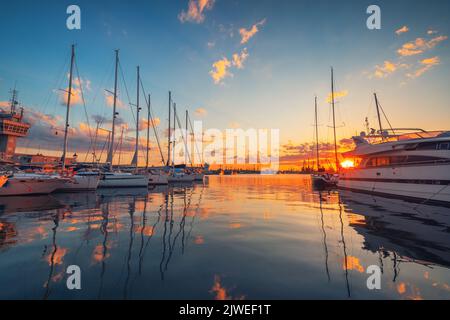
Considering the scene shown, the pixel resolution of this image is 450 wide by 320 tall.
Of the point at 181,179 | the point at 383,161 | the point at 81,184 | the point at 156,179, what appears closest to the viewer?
the point at 383,161

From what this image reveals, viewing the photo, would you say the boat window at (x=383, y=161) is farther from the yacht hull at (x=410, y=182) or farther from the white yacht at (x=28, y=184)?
the white yacht at (x=28, y=184)

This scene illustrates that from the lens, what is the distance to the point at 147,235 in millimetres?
7879

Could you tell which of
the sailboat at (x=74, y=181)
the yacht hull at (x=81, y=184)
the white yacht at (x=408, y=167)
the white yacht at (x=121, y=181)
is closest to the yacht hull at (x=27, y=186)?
the sailboat at (x=74, y=181)

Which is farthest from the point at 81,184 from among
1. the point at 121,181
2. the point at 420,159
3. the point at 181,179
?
the point at 420,159

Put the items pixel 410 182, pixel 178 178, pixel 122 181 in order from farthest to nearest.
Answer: pixel 178 178 → pixel 122 181 → pixel 410 182

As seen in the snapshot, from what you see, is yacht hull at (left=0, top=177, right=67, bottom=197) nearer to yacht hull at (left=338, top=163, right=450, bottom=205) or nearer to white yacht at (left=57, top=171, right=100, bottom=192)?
white yacht at (left=57, top=171, right=100, bottom=192)

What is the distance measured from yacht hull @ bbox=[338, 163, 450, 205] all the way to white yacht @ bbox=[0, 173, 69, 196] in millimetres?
36079

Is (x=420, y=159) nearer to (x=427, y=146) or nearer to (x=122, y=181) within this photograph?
(x=427, y=146)

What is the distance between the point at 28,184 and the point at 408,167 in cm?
3775

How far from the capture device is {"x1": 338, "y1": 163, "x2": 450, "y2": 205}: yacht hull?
16.8 metres

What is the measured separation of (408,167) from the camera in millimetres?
19953

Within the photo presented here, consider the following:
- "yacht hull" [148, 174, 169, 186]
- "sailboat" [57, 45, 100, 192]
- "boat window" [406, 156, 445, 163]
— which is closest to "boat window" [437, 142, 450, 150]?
"boat window" [406, 156, 445, 163]

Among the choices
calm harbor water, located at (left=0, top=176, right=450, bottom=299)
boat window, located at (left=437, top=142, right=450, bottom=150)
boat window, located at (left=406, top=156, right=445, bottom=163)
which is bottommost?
calm harbor water, located at (left=0, top=176, right=450, bottom=299)
